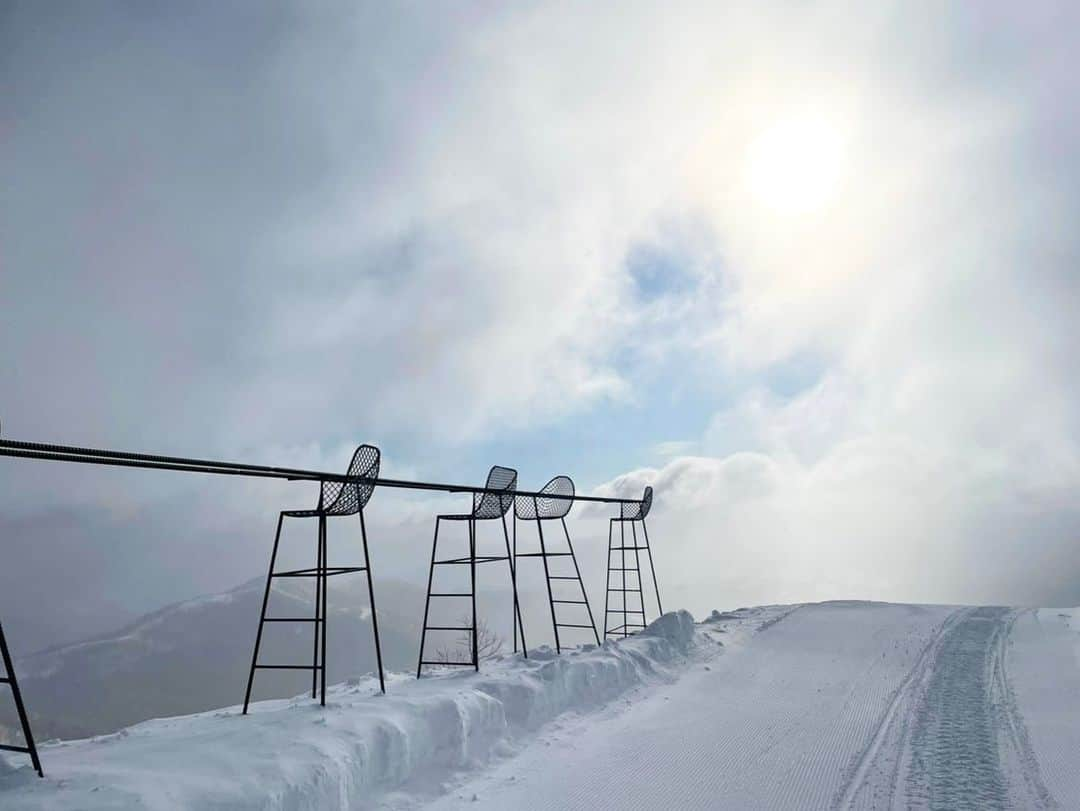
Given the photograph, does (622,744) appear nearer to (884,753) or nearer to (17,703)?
(884,753)

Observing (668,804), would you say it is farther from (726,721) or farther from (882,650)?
(882,650)

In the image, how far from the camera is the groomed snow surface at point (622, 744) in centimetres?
407

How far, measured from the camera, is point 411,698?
18.5 ft

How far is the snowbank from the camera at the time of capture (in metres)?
3.61

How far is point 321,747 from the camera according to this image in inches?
173

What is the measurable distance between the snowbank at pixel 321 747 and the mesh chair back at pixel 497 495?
1.73 m

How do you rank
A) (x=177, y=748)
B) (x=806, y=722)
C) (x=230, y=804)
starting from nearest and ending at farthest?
1. (x=230, y=804)
2. (x=177, y=748)
3. (x=806, y=722)

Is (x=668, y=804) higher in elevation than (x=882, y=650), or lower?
lower

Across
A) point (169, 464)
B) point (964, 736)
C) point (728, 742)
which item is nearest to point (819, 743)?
point (728, 742)

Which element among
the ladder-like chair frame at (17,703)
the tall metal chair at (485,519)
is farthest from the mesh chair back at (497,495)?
the ladder-like chair frame at (17,703)

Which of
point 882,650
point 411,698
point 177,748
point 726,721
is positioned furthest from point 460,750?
point 882,650

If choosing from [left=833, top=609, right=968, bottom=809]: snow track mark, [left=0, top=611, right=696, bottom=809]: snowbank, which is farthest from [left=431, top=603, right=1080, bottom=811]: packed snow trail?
[left=0, top=611, right=696, bottom=809]: snowbank

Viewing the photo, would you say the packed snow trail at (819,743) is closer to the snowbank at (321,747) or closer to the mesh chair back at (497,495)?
the snowbank at (321,747)

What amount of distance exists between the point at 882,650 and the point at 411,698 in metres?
6.77
